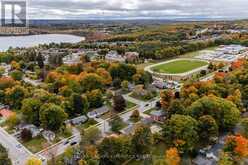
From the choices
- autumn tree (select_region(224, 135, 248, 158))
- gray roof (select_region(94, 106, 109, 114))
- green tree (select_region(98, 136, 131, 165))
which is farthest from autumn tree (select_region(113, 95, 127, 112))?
autumn tree (select_region(224, 135, 248, 158))

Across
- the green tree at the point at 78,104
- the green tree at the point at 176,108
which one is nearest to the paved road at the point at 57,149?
the green tree at the point at 78,104

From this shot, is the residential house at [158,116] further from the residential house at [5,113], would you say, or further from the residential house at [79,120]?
the residential house at [5,113]

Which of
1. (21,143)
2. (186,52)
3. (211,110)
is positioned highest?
(186,52)

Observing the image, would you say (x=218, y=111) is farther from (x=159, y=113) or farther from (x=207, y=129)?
(x=159, y=113)

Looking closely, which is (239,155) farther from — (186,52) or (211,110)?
(186,52)

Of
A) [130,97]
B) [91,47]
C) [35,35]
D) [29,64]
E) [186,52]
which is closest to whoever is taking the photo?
[130,97]

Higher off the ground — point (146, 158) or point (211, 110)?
point (211, 110)

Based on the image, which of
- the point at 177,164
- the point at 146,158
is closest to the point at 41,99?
the point at 146,158

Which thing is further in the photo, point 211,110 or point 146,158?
point 211,110
